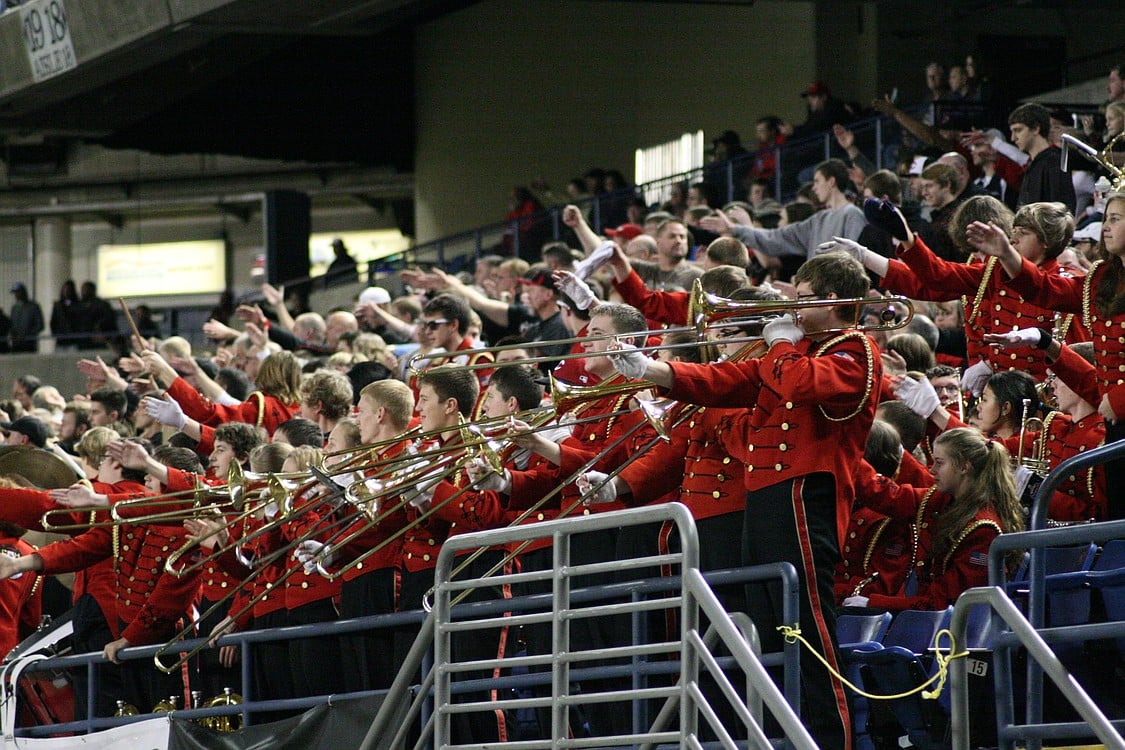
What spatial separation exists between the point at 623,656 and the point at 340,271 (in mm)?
17242

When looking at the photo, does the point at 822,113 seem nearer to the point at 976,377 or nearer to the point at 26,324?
the point at 976,377

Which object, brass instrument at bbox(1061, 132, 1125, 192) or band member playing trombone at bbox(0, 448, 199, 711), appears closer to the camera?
brass instrument at bbox(1061, 132, 1125, 192)

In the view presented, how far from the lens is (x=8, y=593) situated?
8.61m

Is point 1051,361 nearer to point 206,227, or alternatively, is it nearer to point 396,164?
point 396,164

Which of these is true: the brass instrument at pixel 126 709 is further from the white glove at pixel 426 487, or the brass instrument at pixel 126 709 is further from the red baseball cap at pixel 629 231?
the red baseball cap at pixel 629 231

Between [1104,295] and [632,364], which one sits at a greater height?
[1104,295]

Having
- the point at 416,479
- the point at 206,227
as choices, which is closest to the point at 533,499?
the point at 416,479

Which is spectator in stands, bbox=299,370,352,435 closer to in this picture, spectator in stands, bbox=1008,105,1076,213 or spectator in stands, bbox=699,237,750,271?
spectator in stands, bbox=699,237,750,271

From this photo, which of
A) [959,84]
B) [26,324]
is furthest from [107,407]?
[26,324]

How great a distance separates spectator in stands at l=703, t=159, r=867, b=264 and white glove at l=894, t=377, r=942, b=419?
10.4 feet

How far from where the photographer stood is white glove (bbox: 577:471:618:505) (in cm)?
568

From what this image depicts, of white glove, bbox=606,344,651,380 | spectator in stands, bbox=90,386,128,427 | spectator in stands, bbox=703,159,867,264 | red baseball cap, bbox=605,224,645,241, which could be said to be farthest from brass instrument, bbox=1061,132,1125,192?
spectator in stands, bbox=90,386,128,427

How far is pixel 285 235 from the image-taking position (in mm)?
23844

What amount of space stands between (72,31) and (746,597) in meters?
16.4
